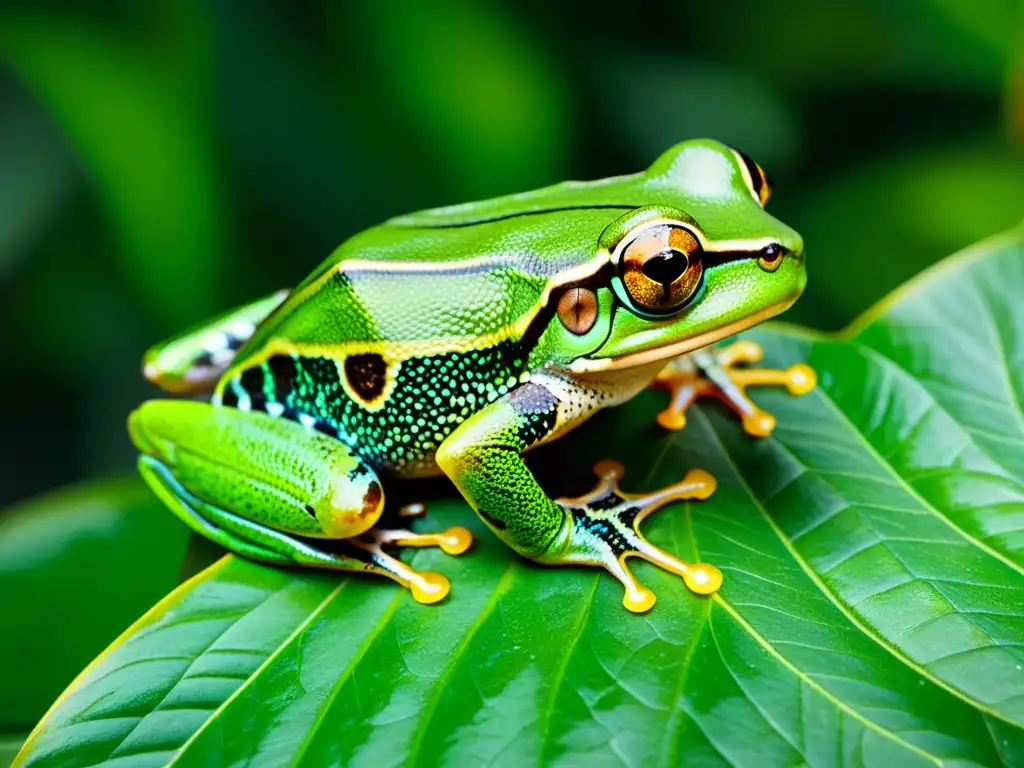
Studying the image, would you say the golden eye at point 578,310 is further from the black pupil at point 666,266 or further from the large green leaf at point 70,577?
the large green leaf at point 70,577

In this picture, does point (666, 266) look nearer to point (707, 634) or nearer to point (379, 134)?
point (707, 634)

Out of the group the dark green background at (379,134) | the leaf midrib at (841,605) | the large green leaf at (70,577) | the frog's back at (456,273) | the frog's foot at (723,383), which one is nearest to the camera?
the leaf midrib at (841,605)

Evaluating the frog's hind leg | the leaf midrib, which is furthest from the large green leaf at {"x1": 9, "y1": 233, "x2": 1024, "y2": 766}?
the frog's hind leg

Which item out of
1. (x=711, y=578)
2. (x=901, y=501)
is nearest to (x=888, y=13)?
(x=901, y=501)

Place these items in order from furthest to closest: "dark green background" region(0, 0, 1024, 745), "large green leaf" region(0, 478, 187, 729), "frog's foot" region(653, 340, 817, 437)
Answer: "dark green background" region(0, 0, 1024, 745) < "large green leaf" region(0, 478, 187, 729) < "frog's foot" region(653, 340, 817, 437)

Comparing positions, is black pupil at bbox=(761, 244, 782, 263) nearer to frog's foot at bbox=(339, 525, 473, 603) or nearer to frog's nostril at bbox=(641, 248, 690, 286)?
frog's nostril at bbox=(641, 248, 690, 286)

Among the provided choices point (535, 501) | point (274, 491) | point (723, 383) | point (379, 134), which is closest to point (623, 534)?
point (535, 501)

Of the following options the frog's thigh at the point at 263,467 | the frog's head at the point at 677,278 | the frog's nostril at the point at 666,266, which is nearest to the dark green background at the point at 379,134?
the frog's thigh at the point at 263,467
